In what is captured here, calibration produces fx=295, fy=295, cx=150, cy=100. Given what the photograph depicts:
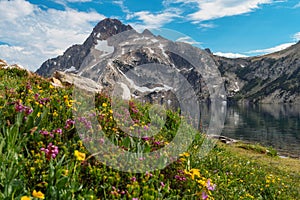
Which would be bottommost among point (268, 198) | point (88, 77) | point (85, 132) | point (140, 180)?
point (268, 198)

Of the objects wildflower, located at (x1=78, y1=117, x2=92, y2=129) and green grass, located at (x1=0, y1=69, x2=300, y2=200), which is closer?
green grass, located at (x1=0, y1=69, x2=300, y2=200)

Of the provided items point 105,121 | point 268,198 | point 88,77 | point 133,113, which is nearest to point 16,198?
point 105,121

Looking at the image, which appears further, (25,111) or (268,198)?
(268,198)

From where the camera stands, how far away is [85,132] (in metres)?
6.15

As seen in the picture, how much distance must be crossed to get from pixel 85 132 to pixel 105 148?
2.49 ft

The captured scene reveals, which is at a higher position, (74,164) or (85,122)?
(85,122)

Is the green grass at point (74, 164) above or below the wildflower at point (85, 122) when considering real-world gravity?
below

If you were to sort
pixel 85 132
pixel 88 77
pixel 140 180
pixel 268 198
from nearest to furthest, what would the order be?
pixel 140 180 < pixel 85 132 < pixel 268 198 < pixel 88 77

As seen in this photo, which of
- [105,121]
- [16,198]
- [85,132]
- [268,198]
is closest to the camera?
[16,198]

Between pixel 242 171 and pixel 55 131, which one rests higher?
pixel 55 131

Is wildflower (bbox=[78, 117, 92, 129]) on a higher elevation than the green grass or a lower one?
higher

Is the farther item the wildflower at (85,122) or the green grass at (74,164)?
the wildflower at (85,122)

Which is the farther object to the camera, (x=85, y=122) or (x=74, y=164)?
(x=85, y=122)

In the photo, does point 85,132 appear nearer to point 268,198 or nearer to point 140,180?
point 140,180
